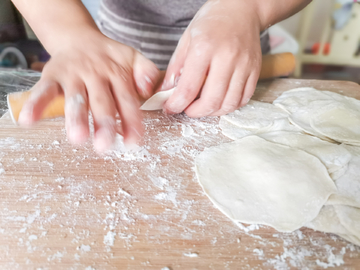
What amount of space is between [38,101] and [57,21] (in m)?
0.37

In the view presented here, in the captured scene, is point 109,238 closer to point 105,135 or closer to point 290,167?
point 105,135

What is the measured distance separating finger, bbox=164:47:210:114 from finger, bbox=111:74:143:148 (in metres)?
0.15

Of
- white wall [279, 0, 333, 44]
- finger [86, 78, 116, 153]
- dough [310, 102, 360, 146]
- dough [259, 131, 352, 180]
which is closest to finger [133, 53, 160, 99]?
finger [86, 78, 116, 153]

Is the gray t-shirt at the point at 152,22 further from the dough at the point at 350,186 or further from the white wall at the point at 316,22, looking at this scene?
the white wall at the point at 316,22

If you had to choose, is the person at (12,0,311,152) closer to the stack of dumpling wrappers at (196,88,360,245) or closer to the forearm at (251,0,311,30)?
the forearm at (251,0,311,30)

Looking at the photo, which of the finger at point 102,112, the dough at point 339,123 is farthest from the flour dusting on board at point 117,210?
the dough at point 339,123

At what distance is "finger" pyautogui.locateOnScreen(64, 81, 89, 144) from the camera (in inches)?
20.3

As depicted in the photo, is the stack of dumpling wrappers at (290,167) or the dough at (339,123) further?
the dough at (339,123)

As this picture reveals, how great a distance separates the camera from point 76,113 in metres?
0.55

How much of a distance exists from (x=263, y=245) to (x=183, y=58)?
559mm

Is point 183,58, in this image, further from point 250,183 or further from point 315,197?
point 315,197

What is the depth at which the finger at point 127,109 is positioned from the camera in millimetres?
590

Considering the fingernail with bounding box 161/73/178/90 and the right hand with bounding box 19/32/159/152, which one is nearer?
the right hand with bounding box 19/32/159/152

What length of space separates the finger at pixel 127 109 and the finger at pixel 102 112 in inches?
0.9
